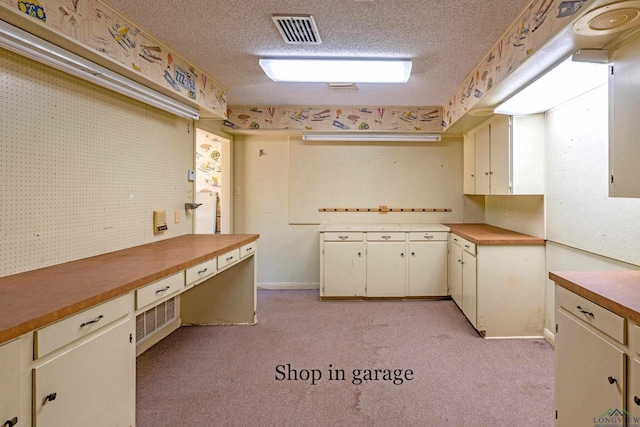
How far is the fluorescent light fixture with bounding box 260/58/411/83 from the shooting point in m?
2.38

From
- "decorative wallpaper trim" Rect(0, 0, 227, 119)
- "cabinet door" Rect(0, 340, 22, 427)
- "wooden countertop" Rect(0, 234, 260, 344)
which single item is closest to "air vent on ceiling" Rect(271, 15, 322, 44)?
"decorative wallpaper trim" Rect(0, 0, 227, 119)

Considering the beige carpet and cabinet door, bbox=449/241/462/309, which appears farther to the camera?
cabinet door, bbox=449/241/462/309

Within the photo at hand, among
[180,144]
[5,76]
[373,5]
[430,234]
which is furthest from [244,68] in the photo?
[430,234]

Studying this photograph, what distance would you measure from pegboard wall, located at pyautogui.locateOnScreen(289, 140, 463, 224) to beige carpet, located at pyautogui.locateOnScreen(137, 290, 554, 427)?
1555mm

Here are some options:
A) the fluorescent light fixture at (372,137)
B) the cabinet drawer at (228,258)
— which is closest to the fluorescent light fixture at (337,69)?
the fluorescent light fixture at (372,137)

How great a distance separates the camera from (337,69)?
2.48 meters

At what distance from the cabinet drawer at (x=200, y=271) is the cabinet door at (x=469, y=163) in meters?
3.10

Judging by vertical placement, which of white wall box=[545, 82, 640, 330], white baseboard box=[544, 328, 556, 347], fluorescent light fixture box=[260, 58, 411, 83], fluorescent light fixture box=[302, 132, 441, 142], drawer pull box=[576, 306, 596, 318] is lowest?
white baseboard box=[544, 328, 556, 347]

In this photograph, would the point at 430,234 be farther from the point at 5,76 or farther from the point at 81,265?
the point at 5,76

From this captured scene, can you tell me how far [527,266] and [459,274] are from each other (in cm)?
71

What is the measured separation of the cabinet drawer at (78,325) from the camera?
1.04m

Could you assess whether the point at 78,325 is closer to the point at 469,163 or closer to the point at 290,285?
the point at 290,285

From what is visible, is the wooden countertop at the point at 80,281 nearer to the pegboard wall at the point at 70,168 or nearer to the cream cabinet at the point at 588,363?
the pegboard wall at the point at 70,168

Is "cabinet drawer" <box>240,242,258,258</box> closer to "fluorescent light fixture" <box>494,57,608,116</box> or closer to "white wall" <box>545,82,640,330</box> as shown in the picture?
"fluorescent light fixture" <box>494,57,608,116</box>
